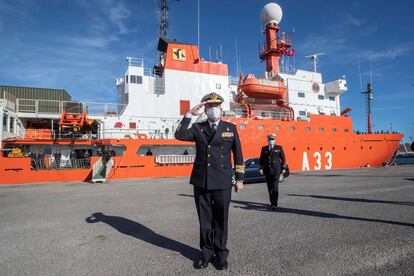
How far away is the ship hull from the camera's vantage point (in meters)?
14.4

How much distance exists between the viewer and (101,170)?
14.6m

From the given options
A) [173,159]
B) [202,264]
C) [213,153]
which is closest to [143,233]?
[202,264]

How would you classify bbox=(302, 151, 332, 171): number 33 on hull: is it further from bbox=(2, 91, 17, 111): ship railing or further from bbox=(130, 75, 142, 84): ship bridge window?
bbox=(2, 91, 17, 111): ship railing

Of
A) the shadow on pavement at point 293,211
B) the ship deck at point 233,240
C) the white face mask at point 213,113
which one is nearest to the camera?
the ship deck at point 233,240

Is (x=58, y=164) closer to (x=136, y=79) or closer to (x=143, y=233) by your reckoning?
(x=136, y=79)

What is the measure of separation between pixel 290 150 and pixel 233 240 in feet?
52.7

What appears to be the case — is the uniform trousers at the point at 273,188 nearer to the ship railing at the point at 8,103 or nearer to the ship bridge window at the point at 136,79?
the ship bridge window at the point at 136,79

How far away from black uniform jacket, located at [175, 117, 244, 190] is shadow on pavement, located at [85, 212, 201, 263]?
84 cm

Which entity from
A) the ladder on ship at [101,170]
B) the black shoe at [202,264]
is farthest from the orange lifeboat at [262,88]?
the black shoe at [202,264]

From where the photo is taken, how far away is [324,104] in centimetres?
2377

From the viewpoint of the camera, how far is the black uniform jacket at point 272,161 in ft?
20.5

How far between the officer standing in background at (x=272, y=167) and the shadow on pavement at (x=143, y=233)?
9.09 ft

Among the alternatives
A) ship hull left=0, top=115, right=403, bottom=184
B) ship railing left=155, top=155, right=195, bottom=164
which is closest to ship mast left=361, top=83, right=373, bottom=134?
ship hull left=0, top=115, right=403, bottom=184

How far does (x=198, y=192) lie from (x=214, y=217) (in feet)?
1.13
